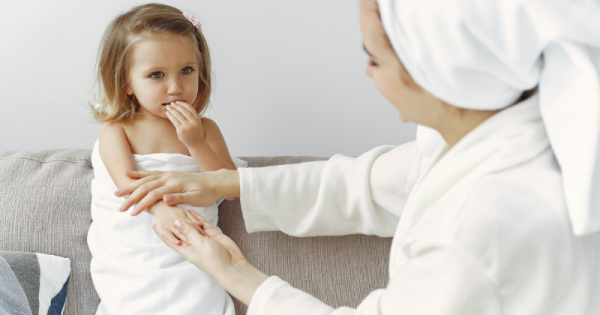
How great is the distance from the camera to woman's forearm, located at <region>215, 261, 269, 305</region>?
0.86 meters

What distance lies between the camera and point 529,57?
57 centimetres

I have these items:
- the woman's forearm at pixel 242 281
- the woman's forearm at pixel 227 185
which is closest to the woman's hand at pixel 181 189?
the woman's forearm at pixel 227 185

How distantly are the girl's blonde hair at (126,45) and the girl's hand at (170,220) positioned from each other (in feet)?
1.34

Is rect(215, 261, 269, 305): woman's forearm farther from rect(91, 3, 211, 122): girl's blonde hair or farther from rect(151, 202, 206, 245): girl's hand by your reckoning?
rect(91, 3, 211, 122): girl's blonde hair

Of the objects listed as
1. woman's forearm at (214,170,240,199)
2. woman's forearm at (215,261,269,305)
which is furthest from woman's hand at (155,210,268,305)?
woman's forearm at (214,170,240,199)

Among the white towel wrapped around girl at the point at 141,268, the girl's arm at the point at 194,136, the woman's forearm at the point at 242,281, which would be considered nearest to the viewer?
the woman's forearm at the point at 242,281

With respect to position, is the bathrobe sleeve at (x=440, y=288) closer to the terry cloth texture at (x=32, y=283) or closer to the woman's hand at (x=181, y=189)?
the woman's hand at (x=181, y=189)

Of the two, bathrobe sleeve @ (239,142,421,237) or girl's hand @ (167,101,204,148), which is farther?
girl's hand @ (167,101,204,148)

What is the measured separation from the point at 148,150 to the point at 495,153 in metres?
1.02

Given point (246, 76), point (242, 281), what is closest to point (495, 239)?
point (242, 281)

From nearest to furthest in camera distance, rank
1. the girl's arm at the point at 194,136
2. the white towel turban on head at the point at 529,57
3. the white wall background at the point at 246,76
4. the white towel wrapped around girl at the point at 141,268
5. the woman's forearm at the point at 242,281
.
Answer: the white towel turban on head at the point at 529,57
the woman's forearm at the point at 242,281
the white towel wrapped around girl at the point at 141,268
the girl's arm at the point at 194,136
the white wall background at the point at 246,76

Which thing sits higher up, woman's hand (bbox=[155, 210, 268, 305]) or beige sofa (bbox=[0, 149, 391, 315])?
woman's hand (bbox=[155, 210, 268, 305])

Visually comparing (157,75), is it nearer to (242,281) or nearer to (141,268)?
(141,268)

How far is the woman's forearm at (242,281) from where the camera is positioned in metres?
0.86
